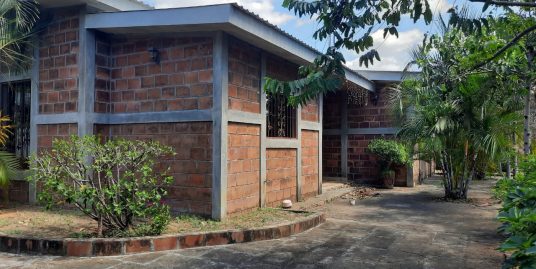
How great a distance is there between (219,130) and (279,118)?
2.49 m

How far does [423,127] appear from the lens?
9305 mm

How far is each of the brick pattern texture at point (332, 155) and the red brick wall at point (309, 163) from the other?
11.8ft

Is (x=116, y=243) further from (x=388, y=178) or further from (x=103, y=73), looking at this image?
(x=388, y=178)

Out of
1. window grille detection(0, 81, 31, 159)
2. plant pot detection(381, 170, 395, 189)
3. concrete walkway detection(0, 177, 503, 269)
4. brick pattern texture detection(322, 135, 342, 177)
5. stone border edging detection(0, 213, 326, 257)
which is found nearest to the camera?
concrete walkway detection(0, 177, 503, 269)

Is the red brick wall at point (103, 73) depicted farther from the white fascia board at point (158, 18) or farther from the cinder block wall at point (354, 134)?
the cinder block wall at point (354, 134)

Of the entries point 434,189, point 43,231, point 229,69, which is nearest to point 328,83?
point 229,69

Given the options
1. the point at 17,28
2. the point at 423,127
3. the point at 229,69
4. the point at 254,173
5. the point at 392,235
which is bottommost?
the point at 392,235

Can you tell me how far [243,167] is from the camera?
6859 millimetres

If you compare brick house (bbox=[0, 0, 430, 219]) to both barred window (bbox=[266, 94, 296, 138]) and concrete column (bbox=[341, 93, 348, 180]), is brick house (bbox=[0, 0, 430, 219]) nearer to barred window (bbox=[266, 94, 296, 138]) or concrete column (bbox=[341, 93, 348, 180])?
barred window (bbox=[266, 94, 296, 138])

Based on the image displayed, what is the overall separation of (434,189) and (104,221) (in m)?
9.98

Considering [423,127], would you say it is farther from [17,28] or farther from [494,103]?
[17,28]

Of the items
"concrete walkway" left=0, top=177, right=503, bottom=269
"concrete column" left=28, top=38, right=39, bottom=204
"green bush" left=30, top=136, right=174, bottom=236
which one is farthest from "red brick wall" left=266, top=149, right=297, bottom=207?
"concrete column" left=28, top=38, right=39, bottom=204

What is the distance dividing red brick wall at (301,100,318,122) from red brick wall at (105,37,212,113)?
3.47 m

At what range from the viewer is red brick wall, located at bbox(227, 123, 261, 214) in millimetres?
6492
